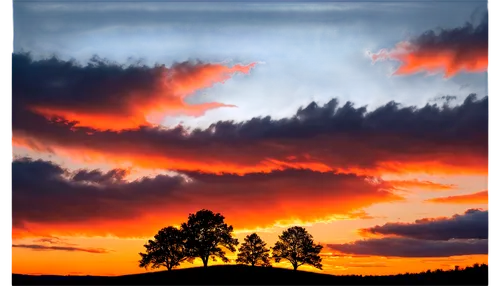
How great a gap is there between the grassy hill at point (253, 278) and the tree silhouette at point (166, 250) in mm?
5048

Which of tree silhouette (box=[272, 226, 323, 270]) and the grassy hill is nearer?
the grassy hill

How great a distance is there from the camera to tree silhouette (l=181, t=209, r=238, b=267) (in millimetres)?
83625

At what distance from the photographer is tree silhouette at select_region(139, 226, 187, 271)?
283ft

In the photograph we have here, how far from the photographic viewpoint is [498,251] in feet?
50.0

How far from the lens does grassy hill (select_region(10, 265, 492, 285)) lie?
172ft

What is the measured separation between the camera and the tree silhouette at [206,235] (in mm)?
83625

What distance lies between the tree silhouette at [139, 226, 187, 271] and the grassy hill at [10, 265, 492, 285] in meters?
5.05

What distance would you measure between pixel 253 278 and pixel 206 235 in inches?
546

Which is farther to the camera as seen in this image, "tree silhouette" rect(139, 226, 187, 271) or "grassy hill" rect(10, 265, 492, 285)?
"tree silhouette" rect(139, 226, 187, 271)

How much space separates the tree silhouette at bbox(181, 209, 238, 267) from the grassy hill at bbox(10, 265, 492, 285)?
341cm

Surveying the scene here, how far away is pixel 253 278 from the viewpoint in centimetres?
7238

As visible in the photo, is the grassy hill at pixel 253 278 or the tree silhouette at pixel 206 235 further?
the tree silhouette at pixel 206 235
